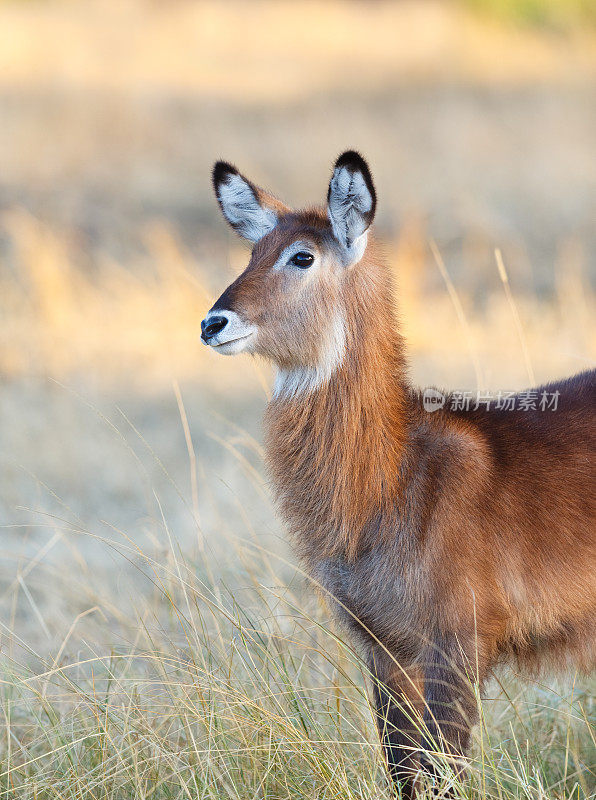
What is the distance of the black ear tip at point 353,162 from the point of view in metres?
2.94

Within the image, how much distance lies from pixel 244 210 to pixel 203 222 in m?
9.15

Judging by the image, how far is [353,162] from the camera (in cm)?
297

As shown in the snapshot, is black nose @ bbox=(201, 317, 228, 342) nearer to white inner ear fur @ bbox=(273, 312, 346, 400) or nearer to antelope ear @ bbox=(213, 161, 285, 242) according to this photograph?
white inner ear fur @ bbox=(273, 312, 346, 400)

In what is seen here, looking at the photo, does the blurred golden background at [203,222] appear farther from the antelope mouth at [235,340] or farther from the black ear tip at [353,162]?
the black ear tip at [353,162]

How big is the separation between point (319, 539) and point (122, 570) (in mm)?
2431

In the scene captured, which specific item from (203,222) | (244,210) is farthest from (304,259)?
(203,222)

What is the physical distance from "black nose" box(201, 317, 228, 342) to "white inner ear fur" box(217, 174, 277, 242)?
0.49 m

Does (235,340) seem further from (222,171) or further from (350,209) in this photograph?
(222,171)

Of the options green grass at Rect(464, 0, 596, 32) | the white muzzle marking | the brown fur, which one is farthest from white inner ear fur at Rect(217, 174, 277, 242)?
green grass at Rect(464, 0, 596, 32)

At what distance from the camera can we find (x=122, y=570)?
534 cm

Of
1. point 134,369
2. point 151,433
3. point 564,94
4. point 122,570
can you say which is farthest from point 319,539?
point 564,94

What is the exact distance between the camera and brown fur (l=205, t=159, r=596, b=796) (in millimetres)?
2971
